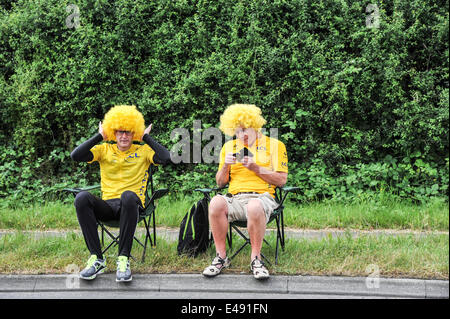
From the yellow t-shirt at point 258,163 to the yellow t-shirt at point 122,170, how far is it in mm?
739

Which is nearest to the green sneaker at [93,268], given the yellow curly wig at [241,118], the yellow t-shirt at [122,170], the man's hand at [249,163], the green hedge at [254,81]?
the yellow t-shirt at [122,170]

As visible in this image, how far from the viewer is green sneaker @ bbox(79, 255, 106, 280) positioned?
3971 mm

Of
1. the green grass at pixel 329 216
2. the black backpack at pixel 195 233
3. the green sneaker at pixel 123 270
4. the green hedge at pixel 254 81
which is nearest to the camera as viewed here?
the green sneaker at pixel 123 270

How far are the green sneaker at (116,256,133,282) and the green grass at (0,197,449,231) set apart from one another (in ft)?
5.90

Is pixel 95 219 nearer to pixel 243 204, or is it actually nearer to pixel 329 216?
pixel 243 204

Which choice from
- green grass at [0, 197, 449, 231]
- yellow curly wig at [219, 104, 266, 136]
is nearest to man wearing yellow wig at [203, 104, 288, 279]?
yellow curly wig at [219, 104, 266, 136]

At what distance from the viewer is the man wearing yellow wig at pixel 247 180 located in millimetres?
4105

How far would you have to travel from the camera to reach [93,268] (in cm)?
401

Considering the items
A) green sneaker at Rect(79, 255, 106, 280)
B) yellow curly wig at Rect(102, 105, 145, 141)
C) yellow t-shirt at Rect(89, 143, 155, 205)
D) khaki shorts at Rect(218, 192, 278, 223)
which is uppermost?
yellow curly wig at Rect(102, 105, 145, 141)

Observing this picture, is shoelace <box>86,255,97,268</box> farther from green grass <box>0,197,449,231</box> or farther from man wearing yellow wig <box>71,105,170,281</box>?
green grass <box>0,197,449,231</box>

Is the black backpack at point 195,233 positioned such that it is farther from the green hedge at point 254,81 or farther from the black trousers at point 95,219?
the green hedge at point 254,81

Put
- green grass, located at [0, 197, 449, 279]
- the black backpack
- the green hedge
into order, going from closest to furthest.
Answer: green grass, located at [0, 197, 449, 279], the black backpack, the green hedge

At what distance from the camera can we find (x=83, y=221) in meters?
4.12
